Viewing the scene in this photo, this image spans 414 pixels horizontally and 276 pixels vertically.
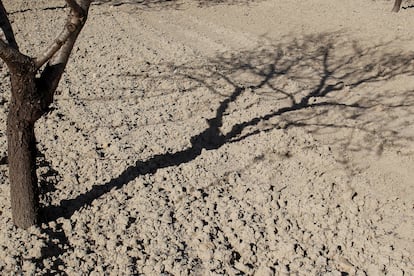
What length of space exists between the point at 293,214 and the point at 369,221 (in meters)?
0.68

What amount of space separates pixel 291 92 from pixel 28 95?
167 inches

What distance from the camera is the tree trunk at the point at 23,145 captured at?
121 inches

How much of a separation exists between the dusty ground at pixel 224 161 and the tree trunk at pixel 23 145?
0.18m

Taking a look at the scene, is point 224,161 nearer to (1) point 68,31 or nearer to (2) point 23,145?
(2) point 23,145

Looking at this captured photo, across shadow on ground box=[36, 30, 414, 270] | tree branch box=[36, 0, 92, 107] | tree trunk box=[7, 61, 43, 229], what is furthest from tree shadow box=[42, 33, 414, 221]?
tree branch box=[36, 0, 92, 107]

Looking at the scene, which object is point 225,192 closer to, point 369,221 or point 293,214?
point 293,214

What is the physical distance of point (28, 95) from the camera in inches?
123

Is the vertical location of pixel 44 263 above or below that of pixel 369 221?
above

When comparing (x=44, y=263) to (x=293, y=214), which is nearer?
(x=44, y=263)

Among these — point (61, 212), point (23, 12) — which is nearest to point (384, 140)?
point (61, 212)

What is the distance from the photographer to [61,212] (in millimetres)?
3861

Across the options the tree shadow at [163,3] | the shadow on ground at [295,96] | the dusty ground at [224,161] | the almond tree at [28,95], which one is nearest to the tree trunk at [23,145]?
the almond tree at [28,95]

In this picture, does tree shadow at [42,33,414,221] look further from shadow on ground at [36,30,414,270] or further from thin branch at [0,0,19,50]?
thin branch at [0,0,19,50]

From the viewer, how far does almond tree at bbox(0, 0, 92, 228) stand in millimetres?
3002
